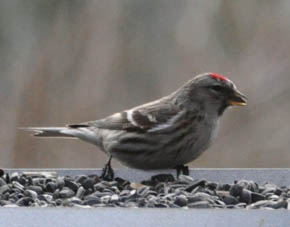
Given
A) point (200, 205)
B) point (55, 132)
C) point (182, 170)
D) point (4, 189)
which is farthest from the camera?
point (55, 132)

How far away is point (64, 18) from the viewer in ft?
22.6

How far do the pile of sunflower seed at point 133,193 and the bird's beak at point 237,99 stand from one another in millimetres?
493

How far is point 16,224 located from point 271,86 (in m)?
3.89

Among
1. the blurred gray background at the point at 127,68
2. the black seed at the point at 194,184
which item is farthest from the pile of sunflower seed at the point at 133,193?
the blurred gray background at the point at 127,68

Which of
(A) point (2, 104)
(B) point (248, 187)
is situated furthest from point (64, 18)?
(B) point (248, 187)

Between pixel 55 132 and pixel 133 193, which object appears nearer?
pixel 133 193

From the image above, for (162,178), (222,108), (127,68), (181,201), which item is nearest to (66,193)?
(181,201)

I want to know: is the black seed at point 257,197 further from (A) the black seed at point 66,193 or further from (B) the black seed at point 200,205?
(A) the black seed at point 66,193

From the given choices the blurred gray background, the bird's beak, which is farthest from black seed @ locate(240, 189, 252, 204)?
the blurred gray background

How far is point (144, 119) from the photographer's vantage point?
183 inches

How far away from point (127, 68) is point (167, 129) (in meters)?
2.15

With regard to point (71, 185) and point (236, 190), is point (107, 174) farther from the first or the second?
point (236, 190)

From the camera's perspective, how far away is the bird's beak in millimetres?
4660

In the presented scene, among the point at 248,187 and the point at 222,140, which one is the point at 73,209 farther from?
the point at 222,140
